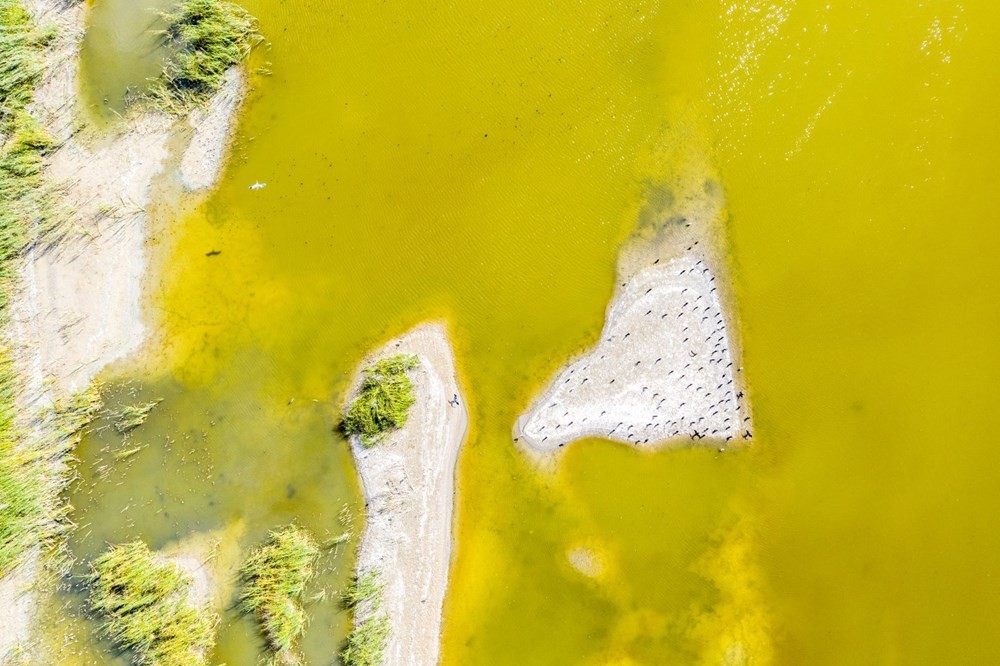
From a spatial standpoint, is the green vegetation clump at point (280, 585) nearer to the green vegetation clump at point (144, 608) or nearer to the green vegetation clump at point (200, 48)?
the green vegetation clump at point (144, 608)

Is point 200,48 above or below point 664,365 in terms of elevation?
above

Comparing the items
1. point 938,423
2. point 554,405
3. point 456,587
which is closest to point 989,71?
point 938,423

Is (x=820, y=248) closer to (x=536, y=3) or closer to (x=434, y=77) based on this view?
(x=536, y=3)

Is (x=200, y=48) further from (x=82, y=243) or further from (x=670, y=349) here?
(x=670, y=349)

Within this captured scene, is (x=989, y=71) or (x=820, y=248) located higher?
(x=989, y=71)

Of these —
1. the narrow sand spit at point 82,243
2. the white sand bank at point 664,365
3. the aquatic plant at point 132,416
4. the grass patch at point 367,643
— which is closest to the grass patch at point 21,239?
the narrow sand spit at point 82,243

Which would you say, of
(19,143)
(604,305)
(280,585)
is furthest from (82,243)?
(604,305)

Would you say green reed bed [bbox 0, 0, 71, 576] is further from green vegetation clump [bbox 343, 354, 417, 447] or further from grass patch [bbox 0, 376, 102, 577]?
green vegetation clump [bbox 343, 354, 417, 447]
